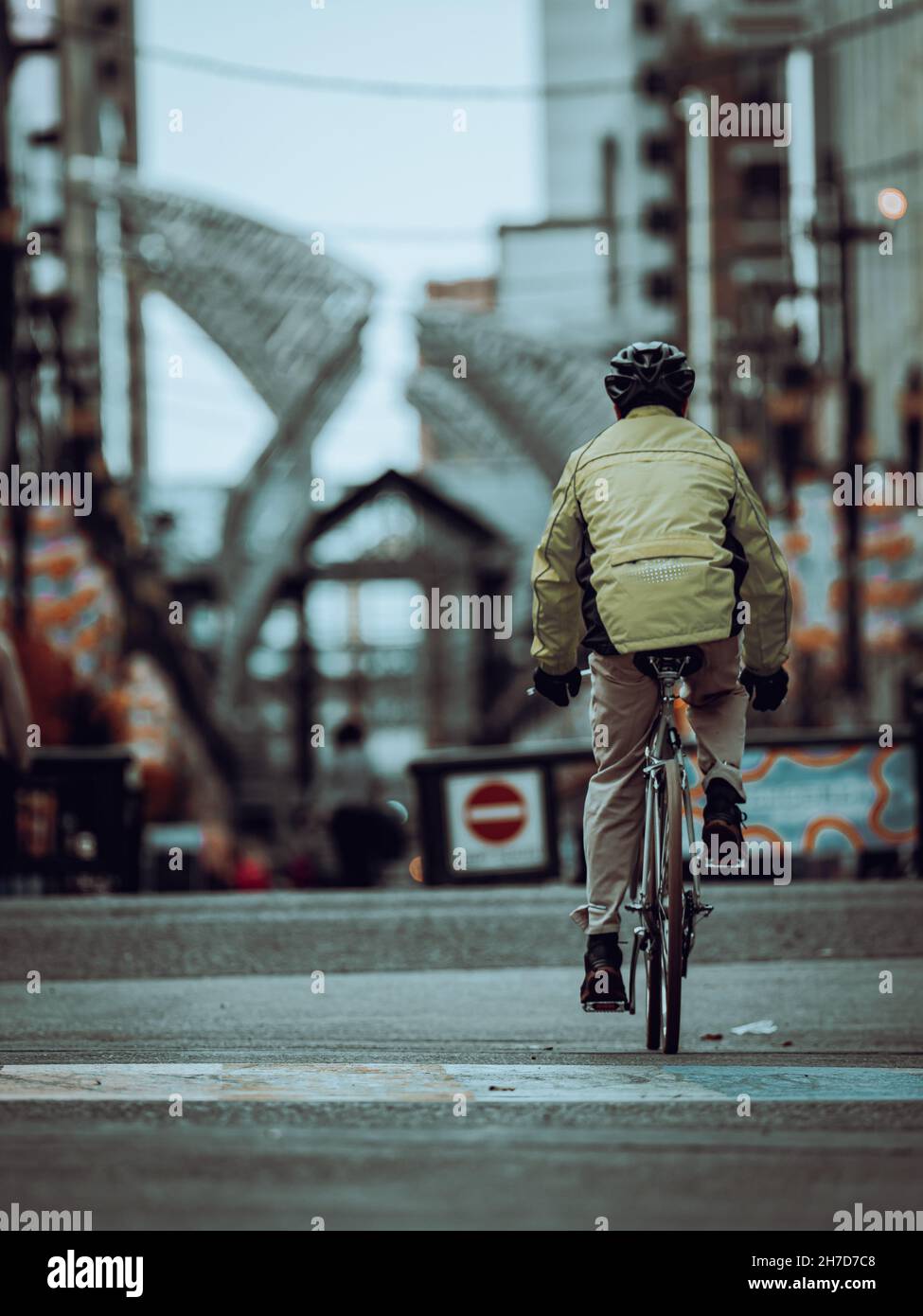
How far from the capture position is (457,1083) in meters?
5.40

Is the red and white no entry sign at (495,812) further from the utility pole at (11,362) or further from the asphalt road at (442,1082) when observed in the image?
the utility pole at (11,362)

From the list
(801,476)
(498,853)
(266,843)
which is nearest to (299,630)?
(266,843)

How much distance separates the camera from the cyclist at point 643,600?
20.1 feet

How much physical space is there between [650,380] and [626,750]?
967 millimetres

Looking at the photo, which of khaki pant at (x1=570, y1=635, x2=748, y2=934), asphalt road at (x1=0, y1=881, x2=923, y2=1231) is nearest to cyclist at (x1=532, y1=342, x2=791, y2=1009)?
khaki pant at (x1=570, y1=635, x2=748, y2=934)

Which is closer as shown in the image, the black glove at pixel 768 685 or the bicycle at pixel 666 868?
the bicycle at pixel 666 868

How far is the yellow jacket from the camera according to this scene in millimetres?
6125

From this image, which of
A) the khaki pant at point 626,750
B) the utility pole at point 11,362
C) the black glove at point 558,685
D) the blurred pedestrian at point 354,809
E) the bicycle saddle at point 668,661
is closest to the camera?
the bicycle saddle at point 668,661

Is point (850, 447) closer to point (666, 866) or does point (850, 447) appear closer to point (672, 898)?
point (666, 866)

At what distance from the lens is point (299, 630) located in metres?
89.8

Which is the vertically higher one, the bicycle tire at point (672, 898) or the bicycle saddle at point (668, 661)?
the bicycle saddle at point (668, 661)

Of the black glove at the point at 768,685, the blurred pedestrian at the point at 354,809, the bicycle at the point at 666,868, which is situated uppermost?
the black glove at the point at 768,685

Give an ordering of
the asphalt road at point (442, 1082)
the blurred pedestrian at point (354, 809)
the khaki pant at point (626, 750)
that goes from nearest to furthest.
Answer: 1. the asphalt road at point (442, 1082)
2. the khaki pant at point (626, 750)
3. the blurred pedestrian at point (354, 809)

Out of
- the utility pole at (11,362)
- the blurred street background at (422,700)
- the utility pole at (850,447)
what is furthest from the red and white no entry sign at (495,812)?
the utility pole at (11,362)
